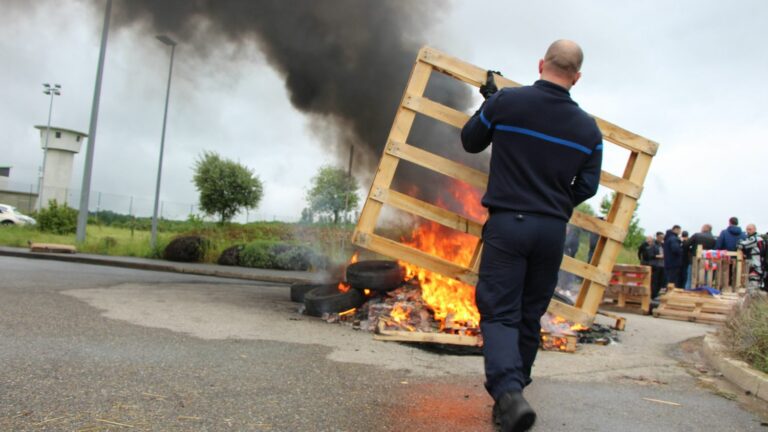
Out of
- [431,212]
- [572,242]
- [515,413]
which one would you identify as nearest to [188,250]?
[572,242]

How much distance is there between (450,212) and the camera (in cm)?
461

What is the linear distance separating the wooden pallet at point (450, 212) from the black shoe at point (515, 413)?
86.8 inches

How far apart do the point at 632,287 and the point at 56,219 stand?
1881 centimetres

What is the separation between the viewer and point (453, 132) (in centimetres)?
652

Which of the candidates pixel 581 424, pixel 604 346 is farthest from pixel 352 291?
pixel 581 424

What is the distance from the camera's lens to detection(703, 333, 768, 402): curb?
3829mm

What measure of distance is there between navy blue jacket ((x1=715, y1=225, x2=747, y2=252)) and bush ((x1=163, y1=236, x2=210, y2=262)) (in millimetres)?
11734

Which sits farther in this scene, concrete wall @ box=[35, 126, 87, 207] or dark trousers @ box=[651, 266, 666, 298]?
concrete wall @ box=[35, 126, 87, 207]

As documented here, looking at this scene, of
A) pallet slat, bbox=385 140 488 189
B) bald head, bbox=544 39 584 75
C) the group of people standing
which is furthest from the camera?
the group of people standing

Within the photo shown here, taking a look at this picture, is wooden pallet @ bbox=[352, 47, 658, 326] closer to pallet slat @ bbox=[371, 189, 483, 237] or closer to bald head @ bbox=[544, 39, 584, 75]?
pallet slat @ bbox=[371, 189, 483, 237]

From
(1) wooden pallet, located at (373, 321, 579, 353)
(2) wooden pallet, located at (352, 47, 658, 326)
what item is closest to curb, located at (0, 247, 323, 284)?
(1) wooden pallet, located at (373, 321, 579, 353)

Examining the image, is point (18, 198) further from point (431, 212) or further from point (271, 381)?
point (271, 381)

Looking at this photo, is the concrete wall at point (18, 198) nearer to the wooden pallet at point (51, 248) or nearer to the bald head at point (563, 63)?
the wooden pallet at point (51, 248)

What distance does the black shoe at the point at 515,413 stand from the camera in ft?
7.70
